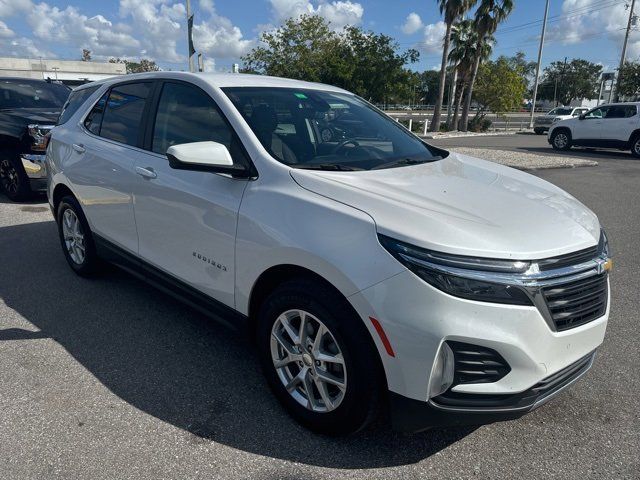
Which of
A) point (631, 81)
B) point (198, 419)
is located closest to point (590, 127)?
point (198, 419)

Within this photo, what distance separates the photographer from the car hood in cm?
210

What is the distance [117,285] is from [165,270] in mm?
1472

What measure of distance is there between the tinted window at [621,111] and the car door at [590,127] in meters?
0.20

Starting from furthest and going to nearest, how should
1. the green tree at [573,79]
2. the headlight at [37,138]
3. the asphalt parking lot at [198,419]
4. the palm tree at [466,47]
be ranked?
the green tree at [573,79]
the palm tree at [466,47]
the headlight at [37,138]
the asphalt parking lot at [198,419]

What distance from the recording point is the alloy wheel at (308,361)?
2.41 m

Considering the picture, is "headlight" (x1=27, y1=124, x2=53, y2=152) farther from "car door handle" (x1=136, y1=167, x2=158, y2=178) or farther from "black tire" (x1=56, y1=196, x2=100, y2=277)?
"car door handle" (x1=136, y1=167, x2=158, y2=178)

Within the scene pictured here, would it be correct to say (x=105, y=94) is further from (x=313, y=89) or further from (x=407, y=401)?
(x=407, y=401)

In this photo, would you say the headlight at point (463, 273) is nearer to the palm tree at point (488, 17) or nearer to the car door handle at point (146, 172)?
the car door handle at point (146, 172)

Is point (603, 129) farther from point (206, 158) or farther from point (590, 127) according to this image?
point (206, 158)

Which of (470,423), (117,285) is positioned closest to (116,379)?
(117,285)

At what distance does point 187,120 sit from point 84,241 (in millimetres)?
1907

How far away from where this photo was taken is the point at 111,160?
12.6 feet

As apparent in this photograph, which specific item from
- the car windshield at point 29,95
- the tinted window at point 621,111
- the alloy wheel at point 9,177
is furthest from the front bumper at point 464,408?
the tinted window at point 621,111

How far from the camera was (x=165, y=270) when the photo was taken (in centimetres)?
341
